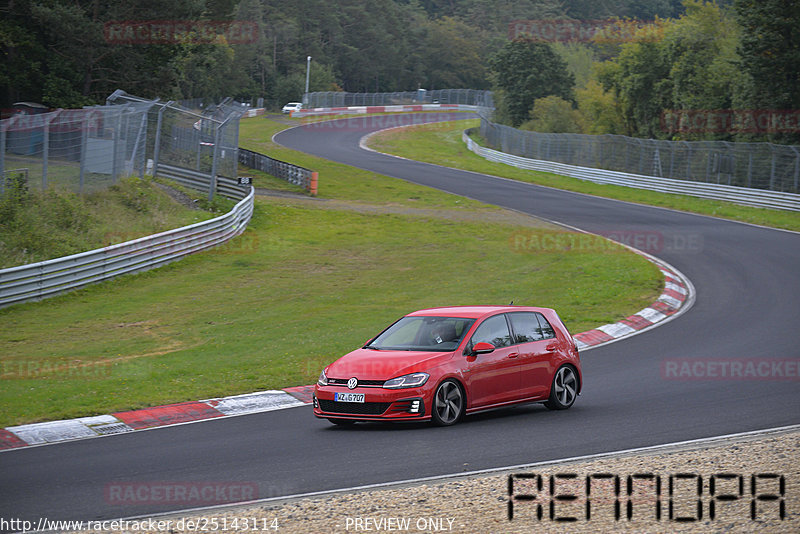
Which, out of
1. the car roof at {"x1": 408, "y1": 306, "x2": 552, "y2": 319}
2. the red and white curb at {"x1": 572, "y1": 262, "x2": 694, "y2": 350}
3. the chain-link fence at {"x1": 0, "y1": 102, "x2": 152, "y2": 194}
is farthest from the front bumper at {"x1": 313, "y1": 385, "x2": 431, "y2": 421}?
the chain-link fence at {"x1": 0, "y1": 102, "x2": 152, "y2": 194}

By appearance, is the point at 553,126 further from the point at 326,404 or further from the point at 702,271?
the point at 326,404

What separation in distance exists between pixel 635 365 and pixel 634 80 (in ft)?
155

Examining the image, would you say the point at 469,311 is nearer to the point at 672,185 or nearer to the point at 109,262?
the point at 109,262

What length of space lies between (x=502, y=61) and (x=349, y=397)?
73667 mm

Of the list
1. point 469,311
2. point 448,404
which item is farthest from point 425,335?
point 448,404

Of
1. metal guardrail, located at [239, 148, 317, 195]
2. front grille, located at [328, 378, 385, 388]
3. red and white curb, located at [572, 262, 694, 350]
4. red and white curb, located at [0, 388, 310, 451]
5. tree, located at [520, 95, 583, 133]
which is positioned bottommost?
red and white curb, located at [0, 388, 310, 451]

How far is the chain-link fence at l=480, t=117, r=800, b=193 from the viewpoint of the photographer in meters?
37.7

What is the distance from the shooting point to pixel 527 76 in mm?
77312

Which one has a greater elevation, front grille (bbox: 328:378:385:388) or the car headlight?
the car headlight

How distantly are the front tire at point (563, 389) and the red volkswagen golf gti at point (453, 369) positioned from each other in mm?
13

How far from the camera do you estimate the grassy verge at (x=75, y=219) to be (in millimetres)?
21156

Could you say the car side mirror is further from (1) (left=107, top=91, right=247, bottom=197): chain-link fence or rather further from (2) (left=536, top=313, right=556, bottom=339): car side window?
(1) (left=107, top=91, right=247, bottom=197): chain-link fence

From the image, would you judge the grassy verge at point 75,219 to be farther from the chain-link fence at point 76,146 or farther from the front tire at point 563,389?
the front tire at point 563,389

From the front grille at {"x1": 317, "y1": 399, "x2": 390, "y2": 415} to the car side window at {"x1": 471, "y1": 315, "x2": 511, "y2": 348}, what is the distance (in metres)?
1.47
